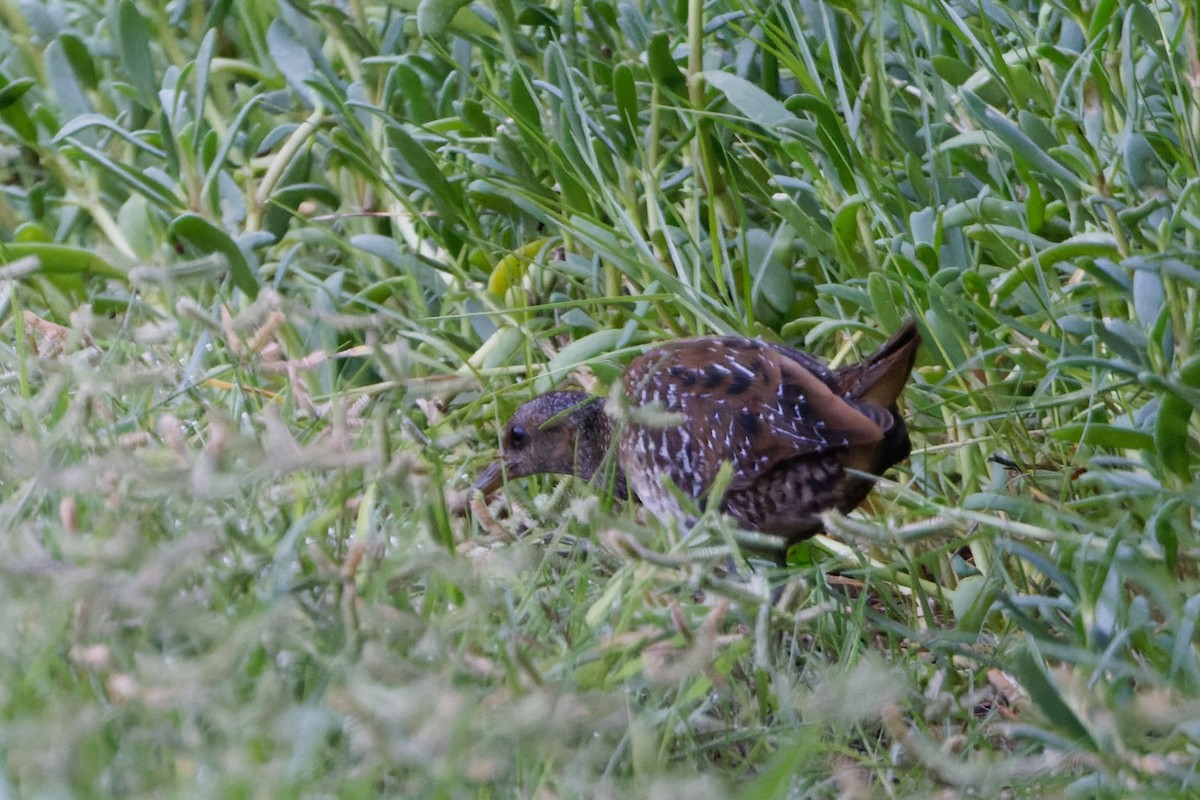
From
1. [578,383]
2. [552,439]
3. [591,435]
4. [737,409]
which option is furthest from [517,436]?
[737,409]

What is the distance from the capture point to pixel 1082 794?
6.59ft

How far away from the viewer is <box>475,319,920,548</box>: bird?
315 cm

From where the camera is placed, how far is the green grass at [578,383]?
1.79 metres

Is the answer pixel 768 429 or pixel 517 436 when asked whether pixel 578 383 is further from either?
pixel 768 429

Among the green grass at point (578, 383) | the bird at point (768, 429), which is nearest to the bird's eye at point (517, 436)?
the green grass at point (578, 383)

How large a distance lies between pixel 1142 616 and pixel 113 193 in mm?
3421

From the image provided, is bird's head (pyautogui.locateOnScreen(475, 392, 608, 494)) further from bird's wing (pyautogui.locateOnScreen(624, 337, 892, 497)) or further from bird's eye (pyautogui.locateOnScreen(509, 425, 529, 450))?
bird's wing (pyautogui.locateOnScreen(624, 337, 892, 497))

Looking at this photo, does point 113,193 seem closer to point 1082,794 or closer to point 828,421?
point 828,421

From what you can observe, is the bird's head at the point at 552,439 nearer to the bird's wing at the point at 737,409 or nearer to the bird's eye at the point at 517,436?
the bird's eye at the point at 517,436

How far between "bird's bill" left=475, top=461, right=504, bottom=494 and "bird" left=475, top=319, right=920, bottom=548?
13.0 inches

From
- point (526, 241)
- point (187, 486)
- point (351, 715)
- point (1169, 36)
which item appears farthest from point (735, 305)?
point (351, 715)

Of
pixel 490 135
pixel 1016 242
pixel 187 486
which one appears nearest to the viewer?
pixel 187 486

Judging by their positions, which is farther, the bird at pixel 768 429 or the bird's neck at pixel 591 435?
the bird's neck at pixel 591 435

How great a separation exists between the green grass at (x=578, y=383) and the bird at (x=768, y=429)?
0.13 metres
